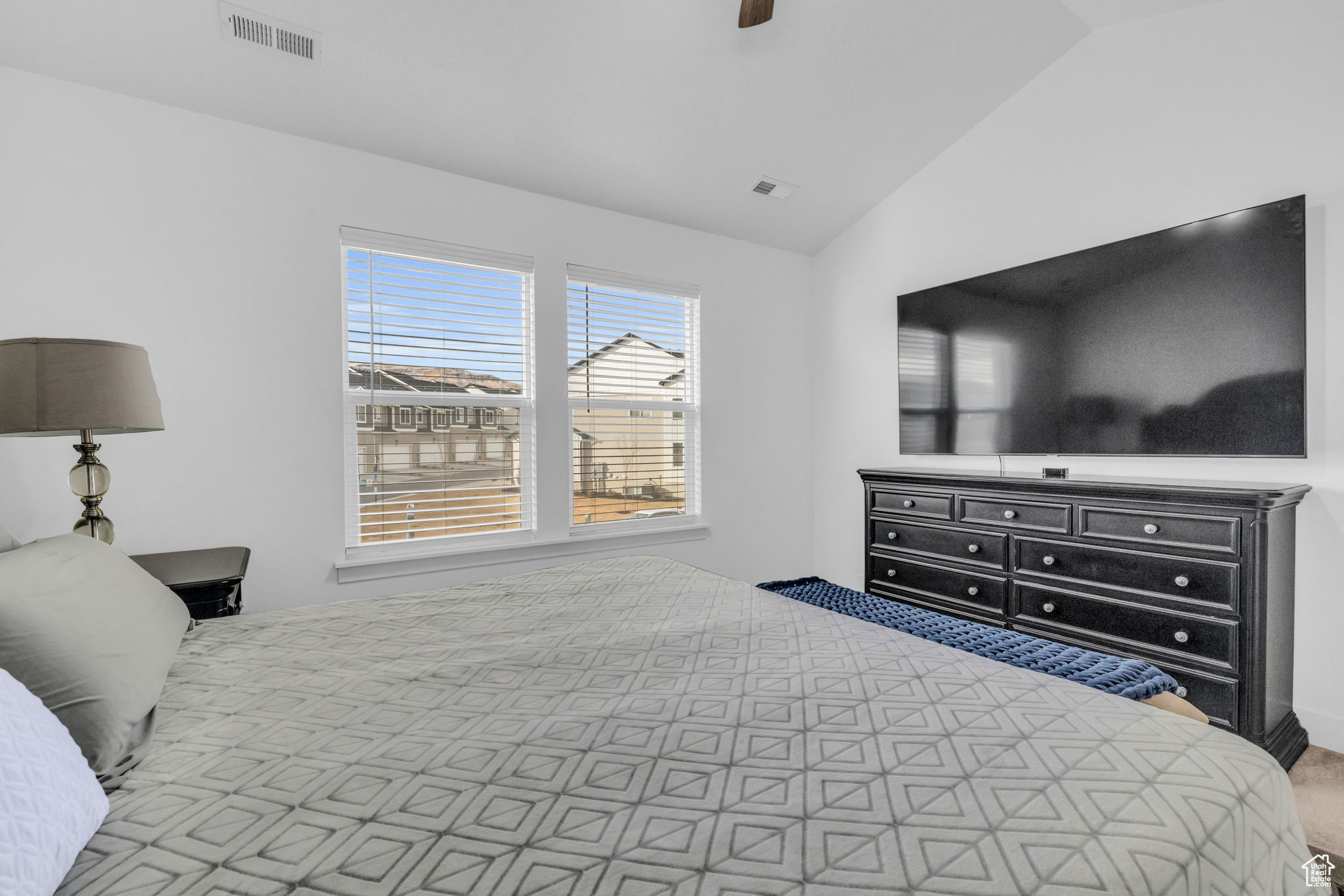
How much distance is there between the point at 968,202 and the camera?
3.40 m

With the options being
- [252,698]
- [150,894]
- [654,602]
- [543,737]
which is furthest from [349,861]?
[654,602]

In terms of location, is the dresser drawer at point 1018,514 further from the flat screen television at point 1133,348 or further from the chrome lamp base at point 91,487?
the chrome lamp base at point 91,487

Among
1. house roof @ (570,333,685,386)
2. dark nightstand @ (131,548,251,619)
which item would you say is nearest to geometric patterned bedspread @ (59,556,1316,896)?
dark nightstand @ (131,548,251,619)

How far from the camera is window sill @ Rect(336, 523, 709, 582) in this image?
9.07 feet

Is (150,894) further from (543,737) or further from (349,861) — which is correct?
(543,737)

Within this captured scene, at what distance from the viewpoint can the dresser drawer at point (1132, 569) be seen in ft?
6.97

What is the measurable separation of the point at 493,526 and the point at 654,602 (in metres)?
1.67

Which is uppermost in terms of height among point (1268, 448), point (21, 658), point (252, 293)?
point (252, 293)

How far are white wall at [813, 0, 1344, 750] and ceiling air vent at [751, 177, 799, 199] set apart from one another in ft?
2.37

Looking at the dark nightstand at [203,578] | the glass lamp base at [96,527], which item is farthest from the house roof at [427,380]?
the glass lamp base at [96,527]

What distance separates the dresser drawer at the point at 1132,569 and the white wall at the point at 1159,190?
524mm

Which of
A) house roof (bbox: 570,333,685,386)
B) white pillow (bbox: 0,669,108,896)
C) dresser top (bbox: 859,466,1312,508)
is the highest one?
house roof (bbox: 570,333,685,386)

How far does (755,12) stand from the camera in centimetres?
198

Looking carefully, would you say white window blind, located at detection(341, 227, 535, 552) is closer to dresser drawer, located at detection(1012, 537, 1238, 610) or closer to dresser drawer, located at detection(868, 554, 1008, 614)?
dresser drawer, located at detection(868, 554, 1008, 614)
